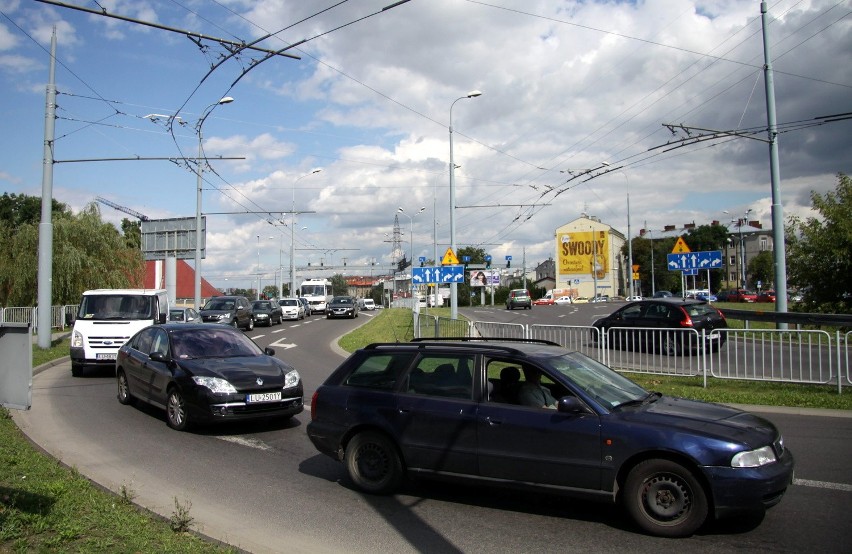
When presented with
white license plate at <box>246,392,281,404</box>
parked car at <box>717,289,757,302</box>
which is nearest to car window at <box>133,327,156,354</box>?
white license plate at <box>246,392,281,404</box>

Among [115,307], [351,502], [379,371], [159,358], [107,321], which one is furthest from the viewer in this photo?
[115,307]

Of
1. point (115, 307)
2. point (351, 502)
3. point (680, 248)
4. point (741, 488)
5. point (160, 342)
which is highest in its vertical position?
point (680, 248)

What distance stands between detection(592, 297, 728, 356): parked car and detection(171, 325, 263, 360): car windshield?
822 centimetres

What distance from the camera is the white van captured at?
15.8 m

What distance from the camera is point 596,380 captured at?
248 inches

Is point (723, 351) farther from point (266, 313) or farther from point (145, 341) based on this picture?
point (266, 313)

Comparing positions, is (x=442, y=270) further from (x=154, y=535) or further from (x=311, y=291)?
(x=311, y=291)

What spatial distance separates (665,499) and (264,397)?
19.3 ft

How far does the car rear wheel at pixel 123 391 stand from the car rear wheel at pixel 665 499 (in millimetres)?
9445

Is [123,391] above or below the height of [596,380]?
below

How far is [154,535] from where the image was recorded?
4.96 m

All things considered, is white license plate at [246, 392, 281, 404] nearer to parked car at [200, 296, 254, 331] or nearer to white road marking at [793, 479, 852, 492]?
white road marking at [793, 479, 852, 492]

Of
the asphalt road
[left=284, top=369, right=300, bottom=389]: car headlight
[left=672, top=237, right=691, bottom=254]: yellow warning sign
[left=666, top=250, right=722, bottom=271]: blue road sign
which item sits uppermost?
[left=672, top=237, right=691, bottom=254]: yellow warning sign

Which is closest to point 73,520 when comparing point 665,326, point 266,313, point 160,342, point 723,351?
point 160,342
